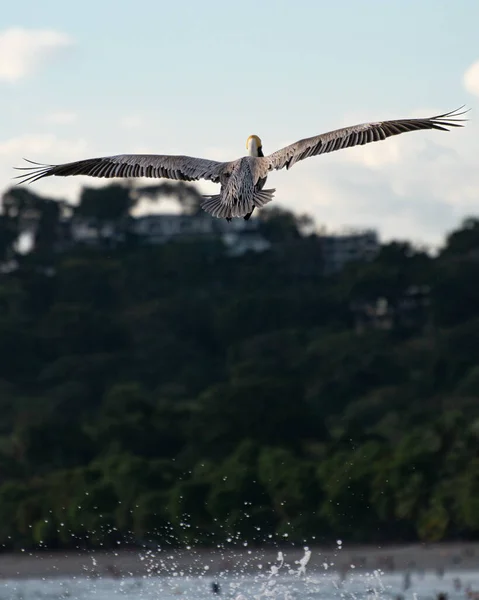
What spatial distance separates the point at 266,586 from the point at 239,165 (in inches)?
1198

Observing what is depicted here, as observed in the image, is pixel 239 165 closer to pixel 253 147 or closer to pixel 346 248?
pixel 253 147

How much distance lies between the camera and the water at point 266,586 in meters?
49.4

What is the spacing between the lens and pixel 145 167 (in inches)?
793

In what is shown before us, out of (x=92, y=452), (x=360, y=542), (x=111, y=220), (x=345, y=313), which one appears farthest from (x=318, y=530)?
(x=111, y=220)

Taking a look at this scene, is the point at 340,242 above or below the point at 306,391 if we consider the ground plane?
above

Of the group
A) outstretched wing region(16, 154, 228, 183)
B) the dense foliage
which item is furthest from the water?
outstretched wing region(16, 154, 228, 183)

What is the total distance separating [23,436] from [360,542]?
17874mm

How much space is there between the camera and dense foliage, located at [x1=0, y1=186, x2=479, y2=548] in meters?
58.4

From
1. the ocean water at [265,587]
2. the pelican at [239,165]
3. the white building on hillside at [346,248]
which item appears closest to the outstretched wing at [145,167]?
the pelican at [239,165]

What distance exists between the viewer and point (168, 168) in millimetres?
19984

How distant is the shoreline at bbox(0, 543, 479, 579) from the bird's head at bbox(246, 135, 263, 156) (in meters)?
35.7

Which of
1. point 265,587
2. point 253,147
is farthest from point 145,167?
point 265,587

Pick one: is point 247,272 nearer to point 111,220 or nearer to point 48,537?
point 111,220

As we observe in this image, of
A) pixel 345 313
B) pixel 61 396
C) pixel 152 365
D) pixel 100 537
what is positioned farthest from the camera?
pixel 345 313
